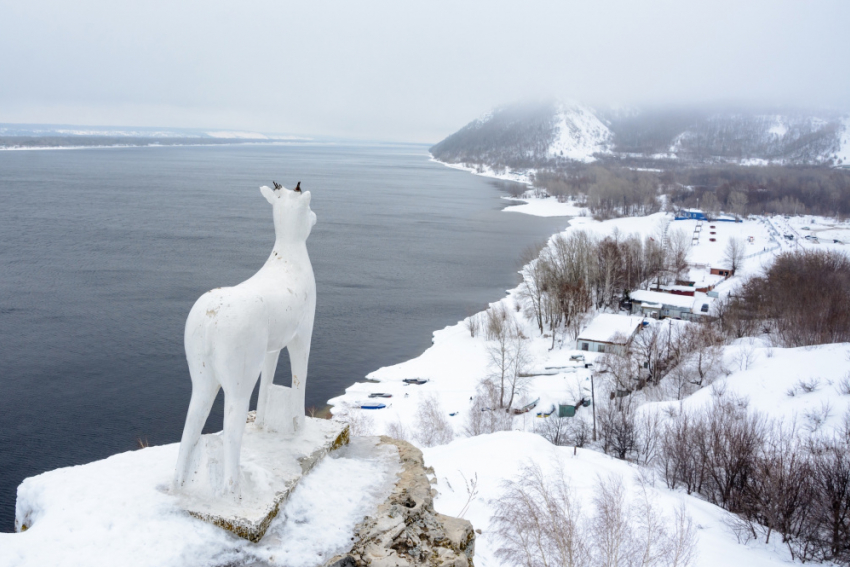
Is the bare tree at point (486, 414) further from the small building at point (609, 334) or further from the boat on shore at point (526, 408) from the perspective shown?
the small building at point (609, 334)

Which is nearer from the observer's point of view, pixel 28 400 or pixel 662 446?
pixel 662 446

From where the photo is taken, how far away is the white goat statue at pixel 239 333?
7273mm

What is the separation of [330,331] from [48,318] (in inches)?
670

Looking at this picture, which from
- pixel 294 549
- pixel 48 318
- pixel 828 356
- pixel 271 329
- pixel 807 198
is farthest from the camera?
pixel 807 198

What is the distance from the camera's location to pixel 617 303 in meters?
49.2

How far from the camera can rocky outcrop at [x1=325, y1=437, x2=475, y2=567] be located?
7.58 meters

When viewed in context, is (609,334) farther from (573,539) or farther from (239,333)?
(239,333)

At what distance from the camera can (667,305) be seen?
46062 millimetres

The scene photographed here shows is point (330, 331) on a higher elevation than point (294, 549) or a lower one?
lower

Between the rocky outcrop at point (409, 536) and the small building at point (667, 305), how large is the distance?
3986cm

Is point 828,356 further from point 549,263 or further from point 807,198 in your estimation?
point 807,198

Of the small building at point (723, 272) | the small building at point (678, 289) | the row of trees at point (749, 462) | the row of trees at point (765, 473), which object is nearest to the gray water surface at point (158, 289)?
the small building at point (678, 289)

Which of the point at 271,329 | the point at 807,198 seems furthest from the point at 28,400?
the point at 807,198

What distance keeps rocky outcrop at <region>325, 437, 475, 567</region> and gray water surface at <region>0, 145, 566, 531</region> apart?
57.5 ft
